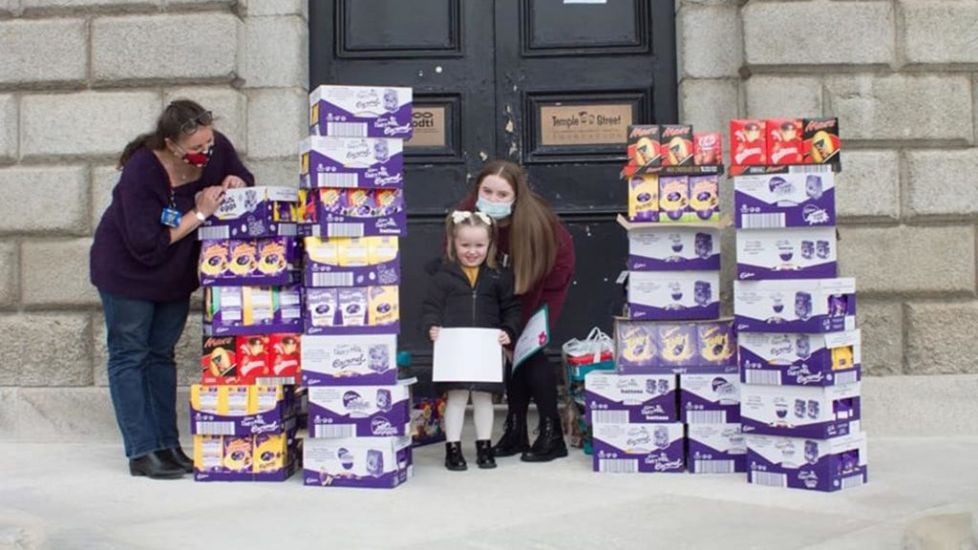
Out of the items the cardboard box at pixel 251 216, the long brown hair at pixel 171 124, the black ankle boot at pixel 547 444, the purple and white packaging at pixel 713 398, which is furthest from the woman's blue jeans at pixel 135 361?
the purple and white packaging at pixel 713 398

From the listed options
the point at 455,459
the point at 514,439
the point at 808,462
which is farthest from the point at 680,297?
the point at 455,459

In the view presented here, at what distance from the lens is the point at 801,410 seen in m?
5.26

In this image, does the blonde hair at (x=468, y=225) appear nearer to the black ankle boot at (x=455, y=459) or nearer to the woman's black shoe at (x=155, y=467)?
the black ankle boot at (x=455, y=459)

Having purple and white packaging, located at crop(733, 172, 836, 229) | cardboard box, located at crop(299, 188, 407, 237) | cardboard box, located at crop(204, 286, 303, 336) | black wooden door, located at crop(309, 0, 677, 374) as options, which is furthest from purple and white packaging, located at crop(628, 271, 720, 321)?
cardboard box, located at crop(204, 286, 303, 336)

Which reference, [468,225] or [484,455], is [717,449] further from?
[468,225]

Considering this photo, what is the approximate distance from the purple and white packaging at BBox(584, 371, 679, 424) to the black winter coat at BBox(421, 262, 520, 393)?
0.53 m

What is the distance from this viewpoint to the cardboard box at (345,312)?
5531mm

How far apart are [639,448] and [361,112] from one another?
221cm

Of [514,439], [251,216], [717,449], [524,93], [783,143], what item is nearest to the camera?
[783,143]

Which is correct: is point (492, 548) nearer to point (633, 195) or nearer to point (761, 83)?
point (633, 195)

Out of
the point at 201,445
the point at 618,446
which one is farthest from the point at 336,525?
the point at 618,446

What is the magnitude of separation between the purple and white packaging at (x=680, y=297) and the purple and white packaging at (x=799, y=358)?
0.39m

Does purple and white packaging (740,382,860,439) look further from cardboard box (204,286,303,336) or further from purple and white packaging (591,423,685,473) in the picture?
cardboard box (204,286,303,336)

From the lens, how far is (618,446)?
576 centimetres
